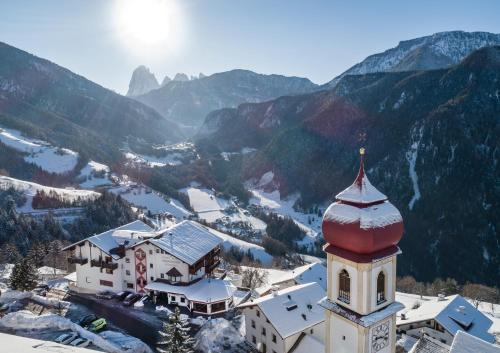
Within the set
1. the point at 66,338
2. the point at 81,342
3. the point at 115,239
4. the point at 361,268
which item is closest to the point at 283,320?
the point at 81,342

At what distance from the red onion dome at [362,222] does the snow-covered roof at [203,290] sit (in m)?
27.8

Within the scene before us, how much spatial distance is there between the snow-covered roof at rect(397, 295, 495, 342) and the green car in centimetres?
3699

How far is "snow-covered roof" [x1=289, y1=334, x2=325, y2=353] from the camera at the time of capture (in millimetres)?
35466

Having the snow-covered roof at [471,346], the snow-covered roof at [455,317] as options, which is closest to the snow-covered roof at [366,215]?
the snow-covered roof at [471,346]

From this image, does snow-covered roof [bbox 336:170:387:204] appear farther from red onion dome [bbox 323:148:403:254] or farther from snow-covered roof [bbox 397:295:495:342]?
snow-covered roof [bbox 397:295:495:342]

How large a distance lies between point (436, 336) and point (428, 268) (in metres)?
103

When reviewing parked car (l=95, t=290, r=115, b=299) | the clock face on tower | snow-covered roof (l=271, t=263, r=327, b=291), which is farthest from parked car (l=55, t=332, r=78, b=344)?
snow-covered roof (l=271, t=263, r=327, b=291)

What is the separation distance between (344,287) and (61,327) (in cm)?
2776

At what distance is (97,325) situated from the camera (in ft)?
131

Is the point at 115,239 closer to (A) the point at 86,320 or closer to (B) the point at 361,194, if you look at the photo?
(A) the point at 86,320

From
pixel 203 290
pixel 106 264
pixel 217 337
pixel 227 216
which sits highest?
pixel 106 264

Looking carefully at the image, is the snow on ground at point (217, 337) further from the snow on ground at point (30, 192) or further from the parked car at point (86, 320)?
the snow on ground at point (30, 192)

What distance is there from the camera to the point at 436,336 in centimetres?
4969

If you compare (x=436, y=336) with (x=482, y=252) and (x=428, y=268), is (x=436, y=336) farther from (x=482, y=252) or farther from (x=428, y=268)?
(x=482, y=252)
